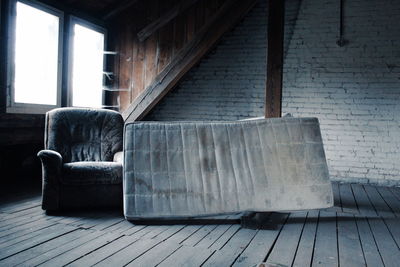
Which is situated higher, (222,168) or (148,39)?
(148,39)

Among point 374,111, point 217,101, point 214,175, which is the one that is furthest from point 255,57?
point 214,175

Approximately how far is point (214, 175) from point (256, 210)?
0.46 metres

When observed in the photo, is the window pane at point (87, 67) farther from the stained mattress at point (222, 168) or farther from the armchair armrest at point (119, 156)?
the stained mattress at point (222, 168)

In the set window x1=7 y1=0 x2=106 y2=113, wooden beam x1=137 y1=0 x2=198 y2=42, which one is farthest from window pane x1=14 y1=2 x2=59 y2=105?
wooden beam x1=137 y1=0 x2=198 y2=42

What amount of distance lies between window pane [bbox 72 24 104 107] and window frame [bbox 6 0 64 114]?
0.27 m

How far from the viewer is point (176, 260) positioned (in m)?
2.12

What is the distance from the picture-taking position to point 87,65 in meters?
5.35

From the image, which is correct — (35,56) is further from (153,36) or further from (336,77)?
(336,77)

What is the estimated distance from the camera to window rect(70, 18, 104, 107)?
16.7 feet

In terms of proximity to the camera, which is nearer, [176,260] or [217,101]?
[176,260]

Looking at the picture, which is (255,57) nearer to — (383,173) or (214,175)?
(383,173)

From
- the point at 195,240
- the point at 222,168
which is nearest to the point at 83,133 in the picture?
the point at 222,168

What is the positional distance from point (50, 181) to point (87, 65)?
2783mm

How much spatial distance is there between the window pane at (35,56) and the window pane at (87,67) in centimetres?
38
